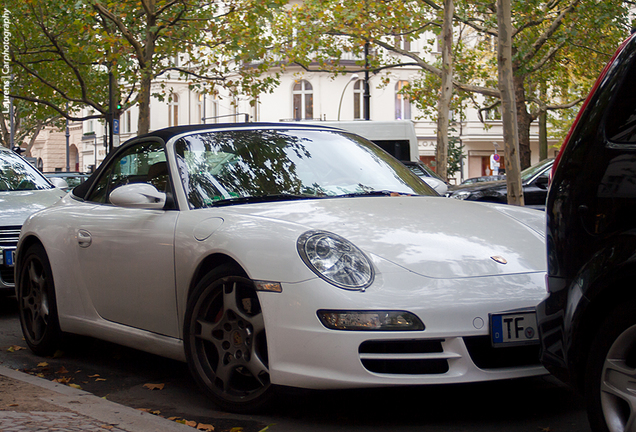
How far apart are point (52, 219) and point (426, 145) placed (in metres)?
49.0

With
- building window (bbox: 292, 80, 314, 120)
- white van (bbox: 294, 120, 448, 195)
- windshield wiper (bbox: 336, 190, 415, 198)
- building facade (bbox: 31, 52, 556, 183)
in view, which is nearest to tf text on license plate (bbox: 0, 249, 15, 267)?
windshield wiper (bbox: 336, 190, 415, 198)

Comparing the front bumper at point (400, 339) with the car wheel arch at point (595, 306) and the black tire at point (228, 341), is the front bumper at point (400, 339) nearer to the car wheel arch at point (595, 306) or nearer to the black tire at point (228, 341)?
the black tire at point (228, 341)

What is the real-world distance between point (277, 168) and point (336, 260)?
1.19 meters

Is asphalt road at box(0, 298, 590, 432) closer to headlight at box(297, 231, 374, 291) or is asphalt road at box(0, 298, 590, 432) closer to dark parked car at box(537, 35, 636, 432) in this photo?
headlight at box(297, 231, 374, 291)

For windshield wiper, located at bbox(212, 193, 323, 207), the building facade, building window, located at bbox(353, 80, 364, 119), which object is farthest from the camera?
building window, located at bbox(353, 80, 364, 119)

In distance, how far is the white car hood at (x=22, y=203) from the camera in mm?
7523

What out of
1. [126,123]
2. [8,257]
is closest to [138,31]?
[8,257]

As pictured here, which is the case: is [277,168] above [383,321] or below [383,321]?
above

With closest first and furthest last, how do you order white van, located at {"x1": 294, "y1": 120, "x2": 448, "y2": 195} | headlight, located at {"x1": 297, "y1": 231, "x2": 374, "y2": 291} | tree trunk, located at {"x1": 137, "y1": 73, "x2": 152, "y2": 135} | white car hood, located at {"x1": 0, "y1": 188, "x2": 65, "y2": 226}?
headlight, located at {"x1": 297, "y1": 231, "x2": 374, "y2": 291} < white car hood, located at {"x1": 0, "y1": 188, "x2": 65, "y2": 226} < white van, located at {"x1": 294, "y1": 120, "x2": 448, "y2": 195} < tree trunk, located at {"x1": 137, "y1": 73, "x2": 152, "y2": 135}

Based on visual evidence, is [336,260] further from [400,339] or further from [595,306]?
[595,306]

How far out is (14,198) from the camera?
8.12m

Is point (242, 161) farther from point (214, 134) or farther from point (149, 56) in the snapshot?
point (149, 56)

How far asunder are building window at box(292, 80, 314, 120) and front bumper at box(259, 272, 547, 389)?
1964 inches

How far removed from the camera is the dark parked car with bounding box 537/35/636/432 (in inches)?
107
